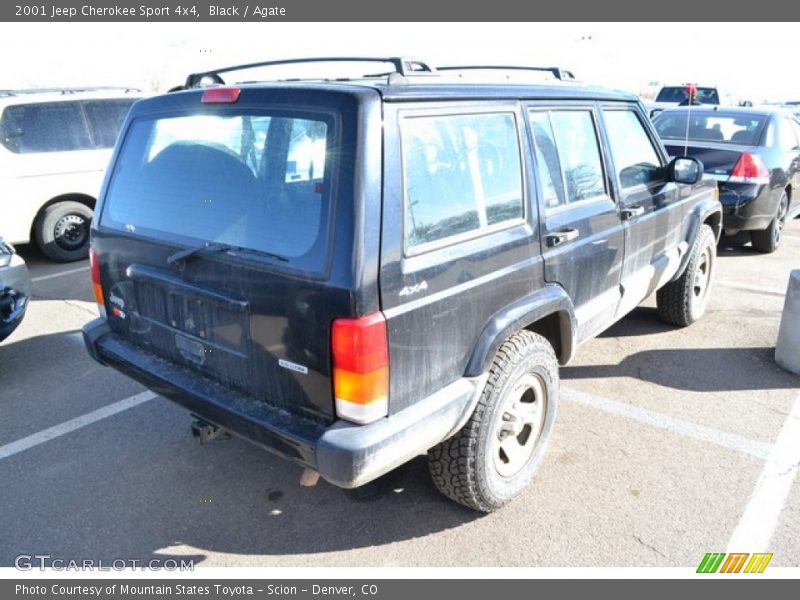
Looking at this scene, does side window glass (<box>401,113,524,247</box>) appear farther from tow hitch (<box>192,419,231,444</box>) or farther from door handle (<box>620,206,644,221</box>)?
tow hitch (<box>192,419,231,444</box>)

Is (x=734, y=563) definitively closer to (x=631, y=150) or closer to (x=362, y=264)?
(x=362, y=264)

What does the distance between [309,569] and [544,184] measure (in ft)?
6.77

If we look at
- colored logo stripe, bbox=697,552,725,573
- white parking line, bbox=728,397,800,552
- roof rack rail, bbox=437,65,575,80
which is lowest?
colored logo stripe, bbox=697,552,725,573

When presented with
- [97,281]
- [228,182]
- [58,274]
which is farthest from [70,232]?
[228,182]

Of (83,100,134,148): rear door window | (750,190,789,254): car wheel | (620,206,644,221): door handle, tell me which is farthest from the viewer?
→ (83,100,134,148): rear door window

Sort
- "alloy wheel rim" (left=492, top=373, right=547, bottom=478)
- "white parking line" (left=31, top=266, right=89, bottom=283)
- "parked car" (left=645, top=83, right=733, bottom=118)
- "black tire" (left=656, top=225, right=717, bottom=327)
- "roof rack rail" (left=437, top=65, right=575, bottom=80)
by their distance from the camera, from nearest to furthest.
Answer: "alloy wheel rim" (left=492, top=373, right=547, bottom=478) < "roof rack rail" (left=437, top=65, right=575, bottom=80) < "black tire" (left=656, top=225, right=717, bottom=327) < "white parking line" (left=31, top=266, right=89, bottom=283) < "parked car" (left=645, top=83, right=733, bottom=118)

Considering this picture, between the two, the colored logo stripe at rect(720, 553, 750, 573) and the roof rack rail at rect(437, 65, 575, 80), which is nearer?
the colored logo stripe at rect(720, 553, 750, 573)

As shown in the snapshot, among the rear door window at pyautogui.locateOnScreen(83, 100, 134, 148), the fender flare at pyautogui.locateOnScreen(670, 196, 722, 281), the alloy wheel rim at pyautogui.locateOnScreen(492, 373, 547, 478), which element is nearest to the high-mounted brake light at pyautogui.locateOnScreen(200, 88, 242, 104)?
the alloy wheel rim at pyautogui.locateOnScreen(492, 373, 547, 478)

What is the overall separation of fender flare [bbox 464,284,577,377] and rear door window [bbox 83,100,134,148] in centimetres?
664

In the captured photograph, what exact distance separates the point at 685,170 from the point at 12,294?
4.77 metres

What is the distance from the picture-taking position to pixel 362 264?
201 centimetres

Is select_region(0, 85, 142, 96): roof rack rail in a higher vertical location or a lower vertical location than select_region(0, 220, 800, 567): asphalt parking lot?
higher

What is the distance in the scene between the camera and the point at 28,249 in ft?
25.7

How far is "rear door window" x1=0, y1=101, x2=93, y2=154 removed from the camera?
22.2 ft
